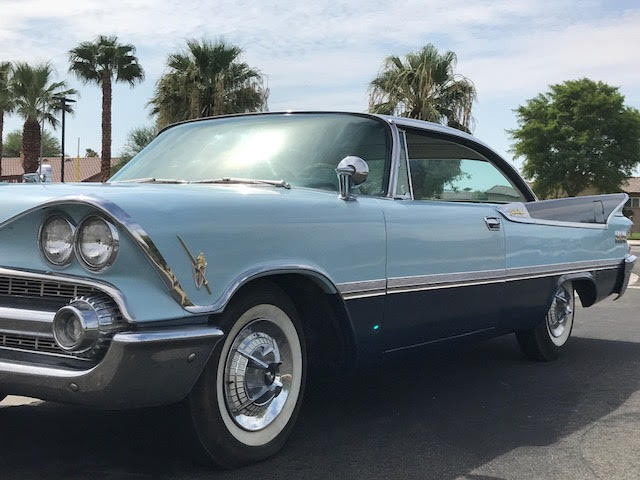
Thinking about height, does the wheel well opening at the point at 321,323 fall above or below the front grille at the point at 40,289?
below

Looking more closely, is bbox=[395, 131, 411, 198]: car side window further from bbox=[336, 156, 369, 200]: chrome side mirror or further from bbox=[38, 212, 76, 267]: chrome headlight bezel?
bbox=[38, 212, 76, 267]: chrome headlight bezel

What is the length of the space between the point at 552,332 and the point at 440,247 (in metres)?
2.10

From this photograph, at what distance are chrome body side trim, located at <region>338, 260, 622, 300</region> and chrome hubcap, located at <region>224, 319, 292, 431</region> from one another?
1.27 ft

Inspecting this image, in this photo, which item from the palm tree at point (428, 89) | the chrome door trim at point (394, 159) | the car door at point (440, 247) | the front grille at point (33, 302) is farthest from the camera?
the palm tree at point (428, 89)

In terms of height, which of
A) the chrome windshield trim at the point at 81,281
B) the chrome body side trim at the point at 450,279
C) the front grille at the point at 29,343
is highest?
the chrome windshield trim at the point at 81,281

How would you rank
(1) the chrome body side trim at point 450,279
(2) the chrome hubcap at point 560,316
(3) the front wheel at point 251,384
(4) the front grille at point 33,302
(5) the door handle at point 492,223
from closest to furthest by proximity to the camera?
(4) the front grille at point 33,302
(3) the front wheel at point 251,384
(1) the chrome body side trim at point 450,279
(5) the door handle at point 492,223
(2) the chrome hubcap at point 560,316

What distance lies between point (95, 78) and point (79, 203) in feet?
100

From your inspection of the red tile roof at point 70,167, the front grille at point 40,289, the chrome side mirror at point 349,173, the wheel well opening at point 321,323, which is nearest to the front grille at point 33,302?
the front grille at point 40,289

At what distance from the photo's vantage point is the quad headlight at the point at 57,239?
2.84 m

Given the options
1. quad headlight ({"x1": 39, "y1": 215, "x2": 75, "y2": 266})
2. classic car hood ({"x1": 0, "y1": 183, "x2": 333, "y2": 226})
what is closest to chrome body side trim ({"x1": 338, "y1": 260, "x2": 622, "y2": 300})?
classic car hood ({"x1": 0, "y1": 183, "x2": 333, "y2": 226})

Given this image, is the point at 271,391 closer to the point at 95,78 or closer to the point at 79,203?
the point at 79,203

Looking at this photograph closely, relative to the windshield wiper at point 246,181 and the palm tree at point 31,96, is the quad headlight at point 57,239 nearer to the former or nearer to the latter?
the windshield wiper at point 246,181

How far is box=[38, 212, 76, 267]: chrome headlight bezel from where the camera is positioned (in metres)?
2.83

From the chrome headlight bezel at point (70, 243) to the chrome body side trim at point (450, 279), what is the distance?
120 cm
